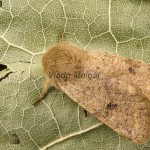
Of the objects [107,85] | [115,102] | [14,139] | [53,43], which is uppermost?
[53,43]

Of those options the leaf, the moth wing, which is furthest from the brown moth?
the leaf

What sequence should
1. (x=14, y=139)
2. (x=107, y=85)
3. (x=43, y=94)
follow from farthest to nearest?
(x=14, y=139)
(x=43, y=94)
(x=107, y=85)

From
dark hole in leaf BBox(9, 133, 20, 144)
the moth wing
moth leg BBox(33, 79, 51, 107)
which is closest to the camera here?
the moth wing

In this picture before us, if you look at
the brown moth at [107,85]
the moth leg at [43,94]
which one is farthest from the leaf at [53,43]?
the brown moth at [107,85]

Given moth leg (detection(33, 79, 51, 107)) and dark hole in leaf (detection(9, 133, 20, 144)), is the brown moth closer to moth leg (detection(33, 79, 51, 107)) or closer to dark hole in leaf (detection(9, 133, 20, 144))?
moth leg (detection(33, 79, 51, 107))

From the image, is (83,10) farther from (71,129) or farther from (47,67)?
(71,129)

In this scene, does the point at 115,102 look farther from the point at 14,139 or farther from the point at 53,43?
the point at 14,139

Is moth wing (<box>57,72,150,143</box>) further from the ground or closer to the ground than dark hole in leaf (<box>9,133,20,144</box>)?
further from the ground

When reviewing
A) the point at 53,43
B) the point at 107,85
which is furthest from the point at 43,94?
the point at 107,85
